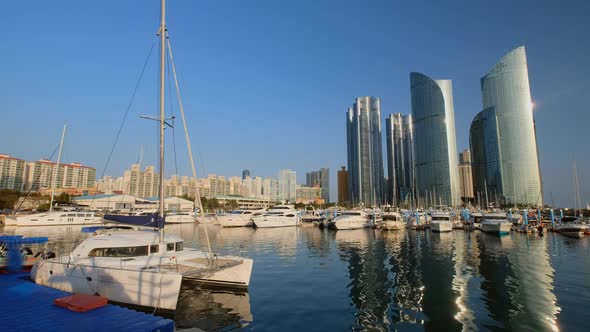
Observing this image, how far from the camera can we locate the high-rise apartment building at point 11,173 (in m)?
126

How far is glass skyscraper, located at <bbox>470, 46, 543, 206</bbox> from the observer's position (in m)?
132

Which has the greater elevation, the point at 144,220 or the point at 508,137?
the point at 508,137

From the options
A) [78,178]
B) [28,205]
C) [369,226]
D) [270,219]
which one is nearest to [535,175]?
[369,226]

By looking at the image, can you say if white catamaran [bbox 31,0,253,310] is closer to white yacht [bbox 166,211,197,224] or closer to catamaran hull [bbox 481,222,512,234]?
catamaran hull [bbox 481,222,512,234]

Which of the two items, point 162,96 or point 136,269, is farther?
point 162,96

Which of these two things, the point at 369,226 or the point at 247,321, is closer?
the point at 247,321

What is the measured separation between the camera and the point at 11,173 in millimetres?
129500

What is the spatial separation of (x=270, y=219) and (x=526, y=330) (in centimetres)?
4886

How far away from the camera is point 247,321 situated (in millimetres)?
10844

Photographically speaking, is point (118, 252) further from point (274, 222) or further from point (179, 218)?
point (179, 218)

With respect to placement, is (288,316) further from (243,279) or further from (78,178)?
(78,178)

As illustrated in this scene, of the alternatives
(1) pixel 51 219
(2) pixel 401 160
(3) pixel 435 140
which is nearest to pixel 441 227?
(1) pixel 51 219

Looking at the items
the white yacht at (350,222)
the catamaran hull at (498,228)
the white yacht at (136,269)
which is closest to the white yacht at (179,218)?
the white yacht at (350,222)

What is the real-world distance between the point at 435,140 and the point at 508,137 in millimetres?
32636
